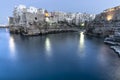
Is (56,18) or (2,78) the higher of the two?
(56,18)

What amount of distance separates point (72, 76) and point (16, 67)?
20.5ft

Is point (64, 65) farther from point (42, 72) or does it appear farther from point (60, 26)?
point (60, 26)

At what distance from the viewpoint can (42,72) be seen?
15.5 meters

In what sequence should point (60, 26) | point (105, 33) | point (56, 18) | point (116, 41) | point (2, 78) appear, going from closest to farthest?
point (2, 78) → point (116, 41) → point (105, 33) → point (60, 26) → point (56, 18)

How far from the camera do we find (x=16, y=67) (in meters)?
17.2

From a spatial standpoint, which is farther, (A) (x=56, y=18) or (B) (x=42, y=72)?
(A) (x=56, y=18)

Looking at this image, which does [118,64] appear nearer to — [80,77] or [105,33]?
[80,77]

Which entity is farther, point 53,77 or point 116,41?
point 116,41

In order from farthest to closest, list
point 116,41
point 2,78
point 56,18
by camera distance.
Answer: point 56,18 < point 116,41 < point 2,78

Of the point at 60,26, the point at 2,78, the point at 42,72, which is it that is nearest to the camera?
the point at 2,78

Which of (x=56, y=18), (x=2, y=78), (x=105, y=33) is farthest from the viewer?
(x=56, y=18)

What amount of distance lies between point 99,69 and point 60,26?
2421 inches

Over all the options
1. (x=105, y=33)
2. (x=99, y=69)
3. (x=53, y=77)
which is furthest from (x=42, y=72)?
(x=105, y=33)

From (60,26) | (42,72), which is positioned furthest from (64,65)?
(60,26)
